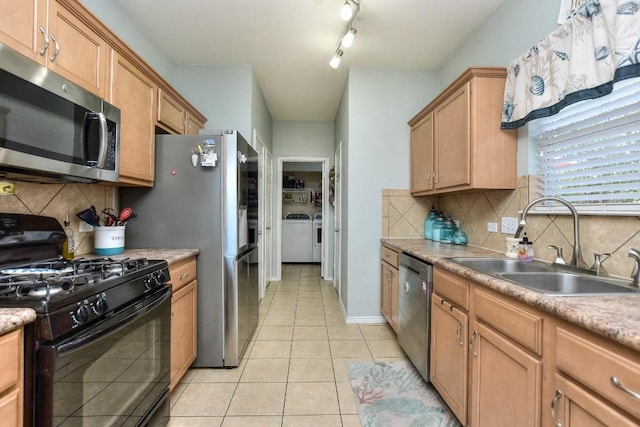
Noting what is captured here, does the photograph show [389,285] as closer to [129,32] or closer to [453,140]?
[453,140]

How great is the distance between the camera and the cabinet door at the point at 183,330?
1797mm

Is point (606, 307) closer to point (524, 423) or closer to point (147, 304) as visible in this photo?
point (524, 423)

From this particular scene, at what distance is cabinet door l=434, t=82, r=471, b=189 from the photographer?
2057 mm

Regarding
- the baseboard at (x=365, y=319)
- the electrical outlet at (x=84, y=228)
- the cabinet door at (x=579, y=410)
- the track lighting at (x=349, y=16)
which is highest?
the track lighting at (x=349, y=16)

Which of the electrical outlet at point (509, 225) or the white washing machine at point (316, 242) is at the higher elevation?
the electrical outlet at point (509, 225)

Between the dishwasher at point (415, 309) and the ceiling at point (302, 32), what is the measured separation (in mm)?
1885

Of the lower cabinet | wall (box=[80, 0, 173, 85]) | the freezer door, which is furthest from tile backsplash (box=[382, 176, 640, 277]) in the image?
wall (box=[80, 0, 173, 85])

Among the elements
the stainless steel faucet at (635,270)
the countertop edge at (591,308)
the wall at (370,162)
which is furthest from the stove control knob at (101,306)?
the wall at (370,162)

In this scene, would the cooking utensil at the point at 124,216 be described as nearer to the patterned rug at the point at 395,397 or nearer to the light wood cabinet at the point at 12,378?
the light wood cabinet at the point at 12,378

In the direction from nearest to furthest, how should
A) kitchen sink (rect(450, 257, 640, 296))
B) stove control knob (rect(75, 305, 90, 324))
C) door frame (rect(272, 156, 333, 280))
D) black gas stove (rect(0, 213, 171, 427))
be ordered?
black gas stove (rect(0, 213, 171, 427)), stove control knob (rect(75, 305, 90, 324)), kitchen sink (rect(450, 257, 640, 296)), door frame (rect(272, 156, 333, 280))

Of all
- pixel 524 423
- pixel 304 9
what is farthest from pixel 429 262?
pixel 304 9

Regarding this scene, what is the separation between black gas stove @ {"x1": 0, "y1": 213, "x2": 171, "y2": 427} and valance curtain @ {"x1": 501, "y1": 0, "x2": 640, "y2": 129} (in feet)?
7.17

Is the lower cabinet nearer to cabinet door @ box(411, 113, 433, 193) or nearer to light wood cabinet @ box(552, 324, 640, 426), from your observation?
light wood cabinet @ box(552, 324, 640, 426)

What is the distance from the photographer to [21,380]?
0.86 metres
